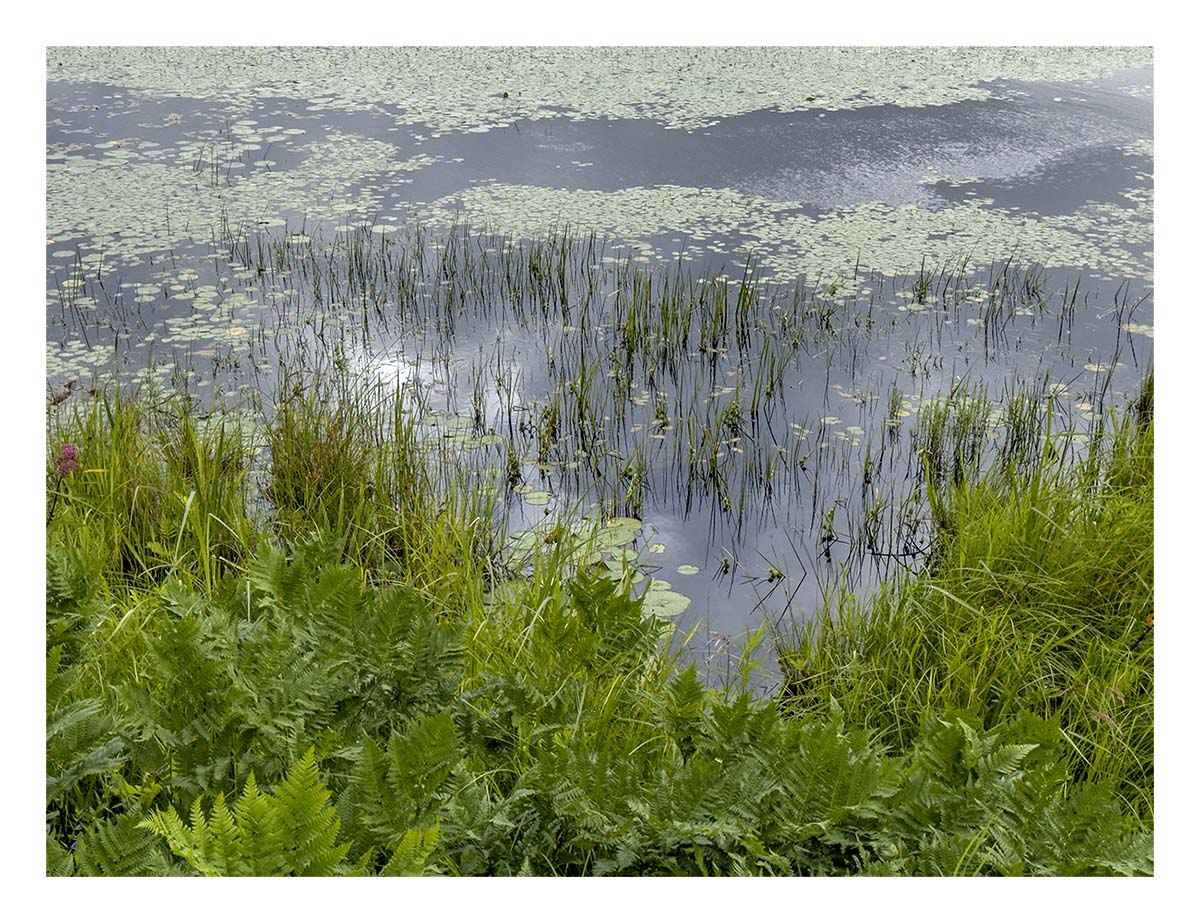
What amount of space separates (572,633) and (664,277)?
2593 mm

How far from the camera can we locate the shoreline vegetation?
1369mm

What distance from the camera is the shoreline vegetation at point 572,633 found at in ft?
4.49

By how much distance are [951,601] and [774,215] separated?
2.76m

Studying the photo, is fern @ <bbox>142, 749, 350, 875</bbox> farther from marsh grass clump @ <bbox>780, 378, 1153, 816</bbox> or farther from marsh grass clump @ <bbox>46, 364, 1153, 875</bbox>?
marsh grass clump @ <bbox>780, 378, 1153, 816</bbox>

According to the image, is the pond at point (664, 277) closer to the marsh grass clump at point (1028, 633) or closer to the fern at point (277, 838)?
the marsh grass clump at point (1028, 633)

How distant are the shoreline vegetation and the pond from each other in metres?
0.03

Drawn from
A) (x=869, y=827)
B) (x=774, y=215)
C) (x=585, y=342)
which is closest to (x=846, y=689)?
(x=869, y=827)

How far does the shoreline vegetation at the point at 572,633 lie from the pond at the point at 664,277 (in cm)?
3

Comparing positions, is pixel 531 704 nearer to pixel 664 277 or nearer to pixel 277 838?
pixel 277 838

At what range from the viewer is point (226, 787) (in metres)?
1.49

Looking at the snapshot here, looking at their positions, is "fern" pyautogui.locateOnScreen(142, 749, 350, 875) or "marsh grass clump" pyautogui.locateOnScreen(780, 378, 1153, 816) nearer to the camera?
"fern" pyautogui.locateOnScreen(142, 749, 350, 875)

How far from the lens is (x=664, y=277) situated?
432 cm

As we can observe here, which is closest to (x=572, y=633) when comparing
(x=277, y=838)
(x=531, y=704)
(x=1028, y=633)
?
(x=531, y=704)

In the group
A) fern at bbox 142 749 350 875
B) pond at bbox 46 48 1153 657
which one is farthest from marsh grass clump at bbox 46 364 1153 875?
pond at bbox 46 48 1153 657
